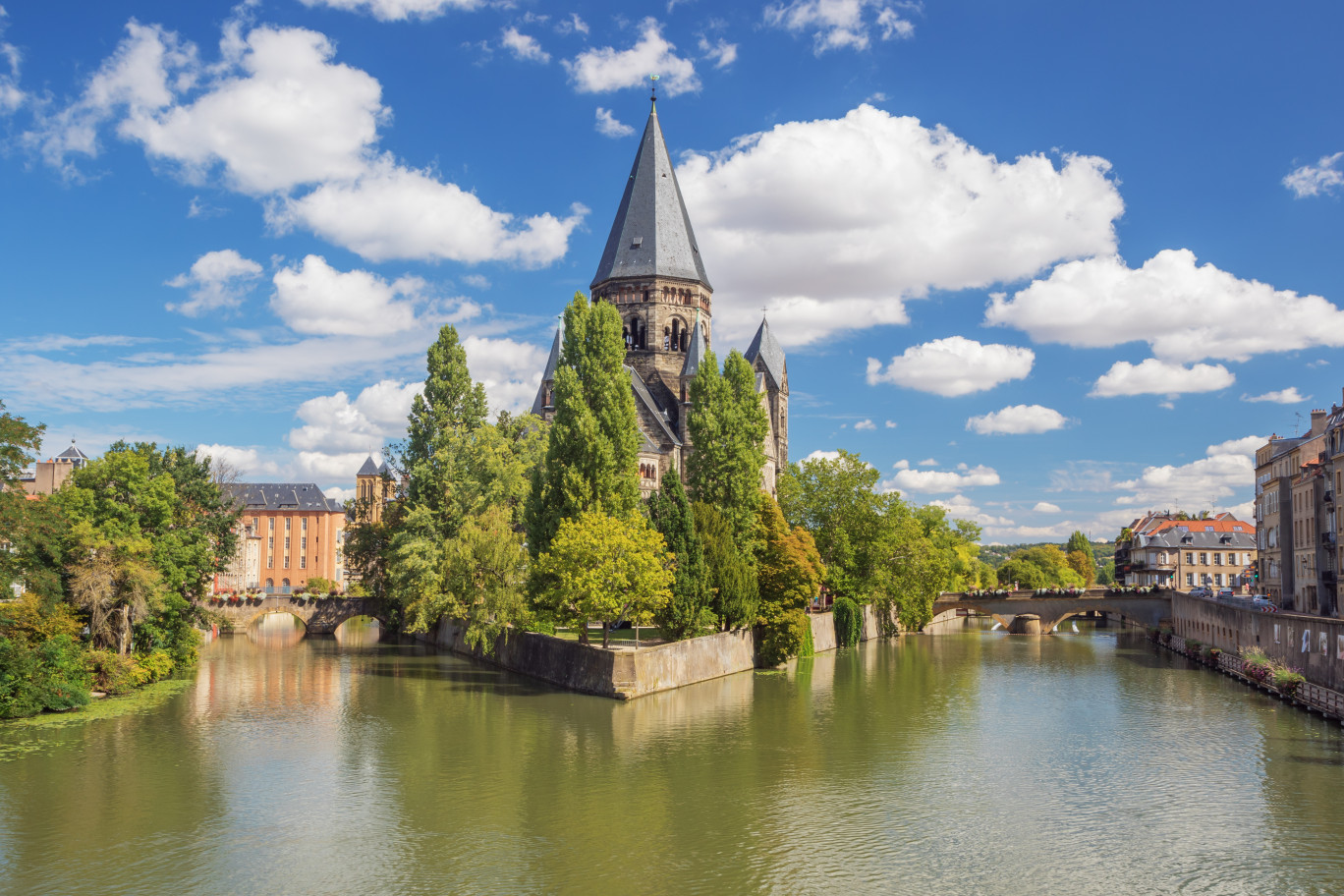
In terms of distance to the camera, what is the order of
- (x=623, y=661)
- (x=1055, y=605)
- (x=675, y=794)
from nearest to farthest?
(x=675, y=794), (x=623, y=661), (x=1055, y=605)

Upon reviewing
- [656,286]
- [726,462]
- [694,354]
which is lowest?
[726,462]

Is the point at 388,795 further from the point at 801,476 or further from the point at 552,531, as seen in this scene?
the point at 801,476

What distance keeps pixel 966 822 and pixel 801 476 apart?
50.2 meters

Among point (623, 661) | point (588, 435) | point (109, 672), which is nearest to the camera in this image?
point (623, 661)

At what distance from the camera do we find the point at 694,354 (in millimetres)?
84875

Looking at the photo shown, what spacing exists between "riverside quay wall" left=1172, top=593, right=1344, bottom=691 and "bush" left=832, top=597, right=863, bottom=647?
21.4 metres

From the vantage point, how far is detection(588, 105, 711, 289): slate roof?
289 ft

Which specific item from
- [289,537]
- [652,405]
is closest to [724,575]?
[652,405]

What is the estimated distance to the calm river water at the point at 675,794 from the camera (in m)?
21.6

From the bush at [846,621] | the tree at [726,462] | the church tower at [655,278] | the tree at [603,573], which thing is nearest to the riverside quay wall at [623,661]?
the tree at [603,573]

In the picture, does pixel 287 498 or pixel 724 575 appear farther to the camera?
pixel 287 498

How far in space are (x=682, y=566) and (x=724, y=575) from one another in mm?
3470

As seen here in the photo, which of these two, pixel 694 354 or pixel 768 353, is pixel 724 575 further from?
pixel 768 353

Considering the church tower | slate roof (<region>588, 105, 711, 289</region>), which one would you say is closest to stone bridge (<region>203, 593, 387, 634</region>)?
the church tower
